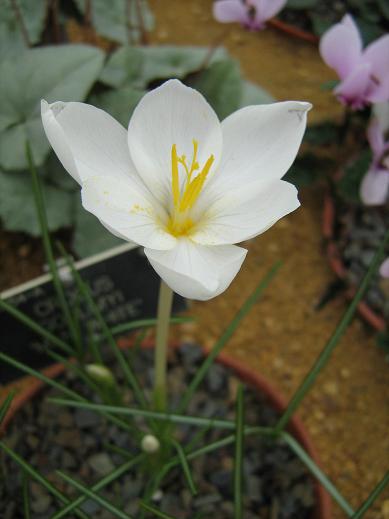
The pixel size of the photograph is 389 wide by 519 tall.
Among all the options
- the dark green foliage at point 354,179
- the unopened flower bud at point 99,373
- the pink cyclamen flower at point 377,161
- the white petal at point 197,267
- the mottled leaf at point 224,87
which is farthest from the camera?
the dark green foliage at point 354,179

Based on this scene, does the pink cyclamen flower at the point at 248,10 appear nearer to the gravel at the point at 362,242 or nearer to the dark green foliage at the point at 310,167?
the dark green foliage at the point at 310,167

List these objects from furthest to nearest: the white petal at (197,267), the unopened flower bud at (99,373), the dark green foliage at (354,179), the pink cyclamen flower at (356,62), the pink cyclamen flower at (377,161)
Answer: the dark green foliage at (354,179) < the pink cyclamen flower at (377,161) < the pink cyclamen flower at (356,62) < the unopened flower bud at (99,373) < the white petal at (197,267)

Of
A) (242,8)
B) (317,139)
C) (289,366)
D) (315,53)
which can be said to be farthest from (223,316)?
(315,53)

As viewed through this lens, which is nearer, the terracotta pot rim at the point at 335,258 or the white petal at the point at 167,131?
the white petal at the point at 167,131

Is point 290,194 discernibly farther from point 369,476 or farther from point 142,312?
point 369,476

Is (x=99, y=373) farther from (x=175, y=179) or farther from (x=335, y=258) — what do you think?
(x=335, y=258)

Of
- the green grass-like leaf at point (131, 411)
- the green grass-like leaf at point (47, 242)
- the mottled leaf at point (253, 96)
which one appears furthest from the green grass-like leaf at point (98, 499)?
the mottled leaf at point (253, 96)

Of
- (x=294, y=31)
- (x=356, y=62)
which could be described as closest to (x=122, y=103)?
(x=356, y=62)
